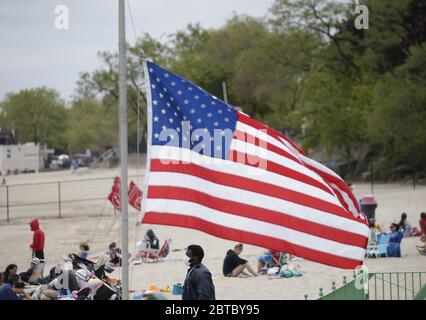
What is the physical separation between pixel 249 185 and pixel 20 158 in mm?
75164

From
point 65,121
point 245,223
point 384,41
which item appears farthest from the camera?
point 65,121

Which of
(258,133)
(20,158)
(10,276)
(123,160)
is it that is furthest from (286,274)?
(20,158)

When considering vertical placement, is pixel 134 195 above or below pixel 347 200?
above

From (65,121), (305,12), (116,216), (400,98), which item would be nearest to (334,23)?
(305,12)

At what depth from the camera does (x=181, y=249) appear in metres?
24.7

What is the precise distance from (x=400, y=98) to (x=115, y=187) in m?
20.0

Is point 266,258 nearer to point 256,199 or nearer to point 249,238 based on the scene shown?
point 256,199

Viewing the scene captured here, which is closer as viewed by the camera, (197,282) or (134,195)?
(197,282)

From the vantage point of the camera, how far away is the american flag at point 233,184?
9648 millimetres

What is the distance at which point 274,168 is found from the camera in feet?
32.7

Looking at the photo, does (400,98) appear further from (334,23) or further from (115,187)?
(115,187)

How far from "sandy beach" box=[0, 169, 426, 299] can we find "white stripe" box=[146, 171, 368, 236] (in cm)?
464

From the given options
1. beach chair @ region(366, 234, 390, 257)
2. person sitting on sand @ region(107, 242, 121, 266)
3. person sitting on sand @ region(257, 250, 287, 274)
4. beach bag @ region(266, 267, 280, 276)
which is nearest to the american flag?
beach bag @ region(266, 267, 280, 276)

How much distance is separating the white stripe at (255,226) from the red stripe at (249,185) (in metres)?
0.35
